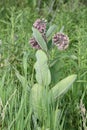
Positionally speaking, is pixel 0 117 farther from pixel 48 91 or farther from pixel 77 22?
pixel 77 22

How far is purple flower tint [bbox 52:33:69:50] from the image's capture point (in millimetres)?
2664

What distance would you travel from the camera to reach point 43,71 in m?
2.61

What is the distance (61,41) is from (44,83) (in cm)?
29

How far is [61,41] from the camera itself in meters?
2.68

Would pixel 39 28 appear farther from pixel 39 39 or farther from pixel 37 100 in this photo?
pixel 37 100

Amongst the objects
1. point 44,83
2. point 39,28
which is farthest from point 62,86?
point 39,28

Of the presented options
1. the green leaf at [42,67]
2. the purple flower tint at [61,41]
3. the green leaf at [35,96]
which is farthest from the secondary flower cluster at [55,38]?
the green leaf at [35,96]

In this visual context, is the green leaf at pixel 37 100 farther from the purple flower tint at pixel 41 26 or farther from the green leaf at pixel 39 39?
the purple flower tint at pixel 41 26

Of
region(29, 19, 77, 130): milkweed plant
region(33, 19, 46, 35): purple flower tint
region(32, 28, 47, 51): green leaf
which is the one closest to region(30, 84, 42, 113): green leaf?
region(29, 19, 77, 130): milkweed plant

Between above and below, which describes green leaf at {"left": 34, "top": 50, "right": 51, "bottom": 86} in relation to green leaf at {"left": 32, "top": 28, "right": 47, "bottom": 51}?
below

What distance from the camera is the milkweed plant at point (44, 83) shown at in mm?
2445

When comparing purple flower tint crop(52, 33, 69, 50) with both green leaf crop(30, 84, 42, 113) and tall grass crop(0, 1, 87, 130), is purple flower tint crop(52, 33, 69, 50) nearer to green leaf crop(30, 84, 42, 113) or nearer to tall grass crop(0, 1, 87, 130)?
tall grass crop(0, 1, 87, 130)

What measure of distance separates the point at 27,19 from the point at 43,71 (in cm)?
209

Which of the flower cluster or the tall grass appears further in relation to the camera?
the flower cluster
